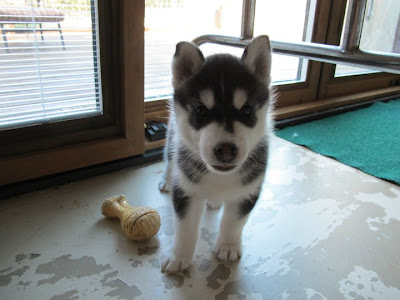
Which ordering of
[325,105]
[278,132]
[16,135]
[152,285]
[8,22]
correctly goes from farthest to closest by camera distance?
1. [325,105]
2. [278,132]
3. [16,135]
4. [8,22]
5. [152,285]

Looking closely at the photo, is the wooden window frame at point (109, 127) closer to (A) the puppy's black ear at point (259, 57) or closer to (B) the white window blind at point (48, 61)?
(B) the white window blind at point (48, 61)

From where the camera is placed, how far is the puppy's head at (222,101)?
3.14ft

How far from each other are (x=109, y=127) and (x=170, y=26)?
2.47 ft

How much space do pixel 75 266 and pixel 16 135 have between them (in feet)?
2.33

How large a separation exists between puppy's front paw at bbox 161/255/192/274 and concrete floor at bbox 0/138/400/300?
3 cm

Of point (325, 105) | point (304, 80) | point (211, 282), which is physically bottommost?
point (211, 282)

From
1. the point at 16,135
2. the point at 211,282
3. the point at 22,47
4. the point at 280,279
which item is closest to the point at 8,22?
the point at 22,47

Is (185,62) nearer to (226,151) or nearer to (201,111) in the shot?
(201,111)

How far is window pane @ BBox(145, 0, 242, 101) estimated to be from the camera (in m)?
2.04

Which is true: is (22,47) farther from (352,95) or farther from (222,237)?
(352,95)

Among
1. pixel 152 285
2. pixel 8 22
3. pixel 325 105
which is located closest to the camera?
pixel 152 285

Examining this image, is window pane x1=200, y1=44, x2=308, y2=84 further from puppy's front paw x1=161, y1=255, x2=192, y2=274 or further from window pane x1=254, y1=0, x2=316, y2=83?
puppy's front paw x1=161, y1=255, x2=192, y2=274

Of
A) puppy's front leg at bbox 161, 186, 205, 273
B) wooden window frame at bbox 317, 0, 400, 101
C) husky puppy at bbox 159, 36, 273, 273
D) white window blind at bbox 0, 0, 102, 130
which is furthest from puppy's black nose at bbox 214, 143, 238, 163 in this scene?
wooden window frame at bbox 317, 0, 400, 101

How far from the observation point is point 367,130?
248 cm
